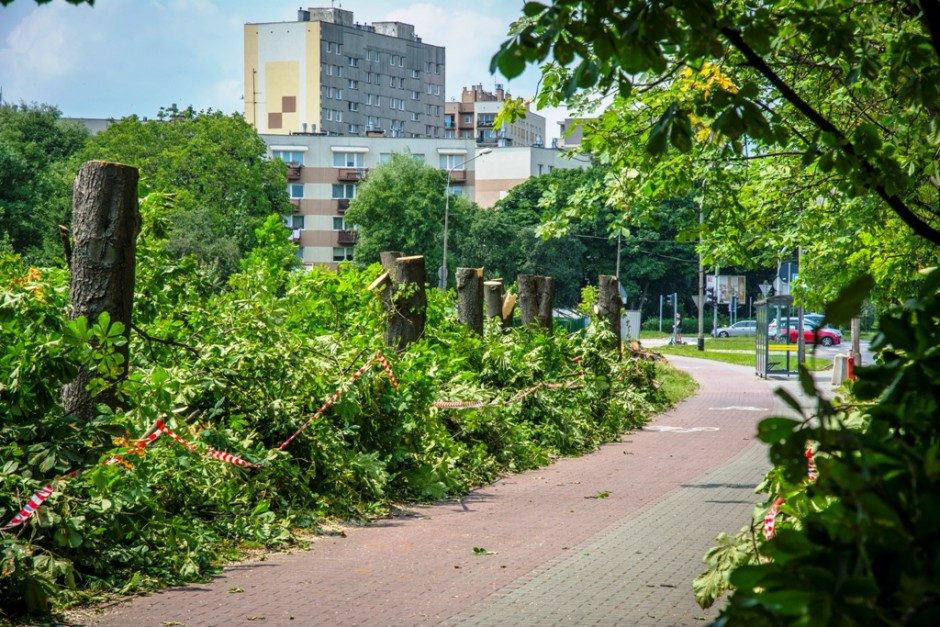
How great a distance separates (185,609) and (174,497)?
2083 millimetres

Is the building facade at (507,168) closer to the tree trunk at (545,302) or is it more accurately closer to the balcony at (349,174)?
the balcony at (349,174)

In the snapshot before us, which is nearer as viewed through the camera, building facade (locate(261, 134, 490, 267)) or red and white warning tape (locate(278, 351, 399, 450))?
red and white warning tape (locate(278, 351, 399, 450))

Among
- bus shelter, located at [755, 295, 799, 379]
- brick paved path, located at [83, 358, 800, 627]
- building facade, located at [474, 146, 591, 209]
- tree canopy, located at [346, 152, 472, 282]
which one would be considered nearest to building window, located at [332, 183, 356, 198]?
building facade, located at [474, 146, 591, 209]

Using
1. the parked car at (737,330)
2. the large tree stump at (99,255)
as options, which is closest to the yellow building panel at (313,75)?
the parked car at (737,330)

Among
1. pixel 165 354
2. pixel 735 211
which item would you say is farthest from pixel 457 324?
pixel 165 354

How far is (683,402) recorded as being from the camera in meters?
26.9

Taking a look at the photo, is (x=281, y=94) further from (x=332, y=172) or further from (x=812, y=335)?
(x=812, y=335)

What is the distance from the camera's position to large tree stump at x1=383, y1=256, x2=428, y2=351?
14961 mm

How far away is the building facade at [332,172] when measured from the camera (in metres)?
107

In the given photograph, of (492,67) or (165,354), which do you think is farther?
(165,354)

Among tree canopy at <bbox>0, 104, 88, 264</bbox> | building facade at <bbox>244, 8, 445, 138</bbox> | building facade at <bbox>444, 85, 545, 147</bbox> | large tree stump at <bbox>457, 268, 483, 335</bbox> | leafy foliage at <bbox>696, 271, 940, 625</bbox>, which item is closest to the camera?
leafy foliage at <bbox>696, 271, 940, 625</bbox>

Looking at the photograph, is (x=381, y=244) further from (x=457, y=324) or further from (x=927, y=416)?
(x=927, y=416)

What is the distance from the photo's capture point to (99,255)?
8.49 metres

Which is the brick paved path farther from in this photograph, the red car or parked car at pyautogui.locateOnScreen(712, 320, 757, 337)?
parked car at pyautogui.locateOnScreen(712, 320, 757, 337)
